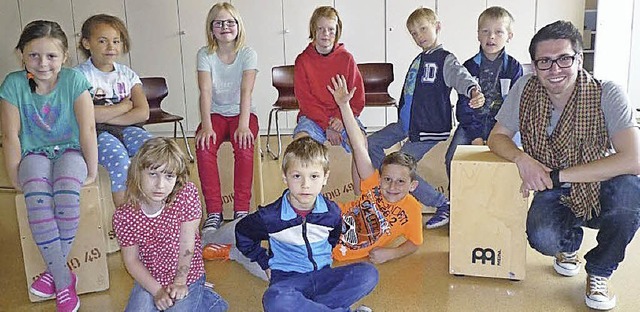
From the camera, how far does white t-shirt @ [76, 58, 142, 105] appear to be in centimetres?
311

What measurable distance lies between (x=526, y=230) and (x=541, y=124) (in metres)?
0.43

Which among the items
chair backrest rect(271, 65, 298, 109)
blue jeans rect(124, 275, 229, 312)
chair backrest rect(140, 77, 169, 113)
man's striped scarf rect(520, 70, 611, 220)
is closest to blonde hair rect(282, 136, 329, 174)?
blue jeans rect(124, 275, 229, 312)

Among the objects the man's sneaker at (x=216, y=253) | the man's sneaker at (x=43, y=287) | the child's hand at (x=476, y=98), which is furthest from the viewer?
the child's hand at (x=476, y=98)

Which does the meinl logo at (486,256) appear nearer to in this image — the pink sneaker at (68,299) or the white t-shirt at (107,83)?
the pink sneaker at (68,299)

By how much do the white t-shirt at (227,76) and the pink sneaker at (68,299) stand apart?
4.46ft

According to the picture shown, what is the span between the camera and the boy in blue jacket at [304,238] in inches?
83.7

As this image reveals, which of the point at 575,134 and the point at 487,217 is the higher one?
the point at 575,134

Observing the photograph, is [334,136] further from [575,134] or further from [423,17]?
[575,134]

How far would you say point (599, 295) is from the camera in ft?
7.61

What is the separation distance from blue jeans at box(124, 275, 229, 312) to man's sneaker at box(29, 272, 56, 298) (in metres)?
0.51

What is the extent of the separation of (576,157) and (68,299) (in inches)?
78.6

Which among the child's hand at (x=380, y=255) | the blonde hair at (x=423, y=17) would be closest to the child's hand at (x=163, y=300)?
the child's hand at (x=380, y=255)

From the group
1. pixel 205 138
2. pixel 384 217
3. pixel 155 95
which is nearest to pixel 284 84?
pixel 155 95

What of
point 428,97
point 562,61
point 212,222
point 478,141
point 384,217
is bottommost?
point 212,222
